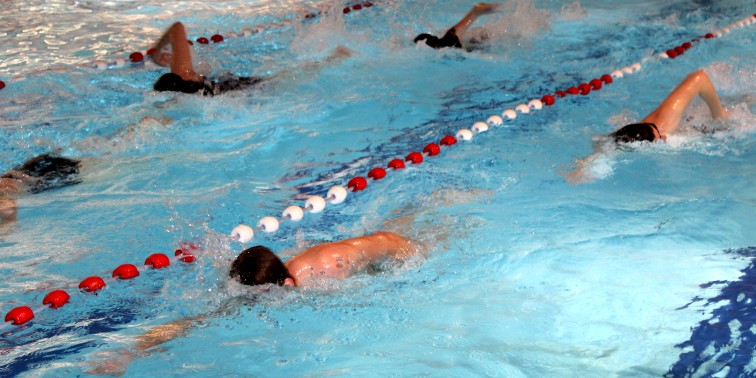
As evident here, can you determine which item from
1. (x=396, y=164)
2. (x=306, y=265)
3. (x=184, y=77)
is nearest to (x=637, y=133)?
(x=396, y=164)

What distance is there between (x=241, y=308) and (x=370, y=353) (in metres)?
0.61

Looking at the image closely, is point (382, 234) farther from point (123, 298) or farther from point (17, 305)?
point (17, 305)

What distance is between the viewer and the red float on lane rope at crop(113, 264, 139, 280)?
11.6ft

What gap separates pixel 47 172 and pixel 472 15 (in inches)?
180

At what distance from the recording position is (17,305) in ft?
11.3

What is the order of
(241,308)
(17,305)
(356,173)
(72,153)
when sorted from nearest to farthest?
(241,308) < (17,305) < (356,173) < (72,153)

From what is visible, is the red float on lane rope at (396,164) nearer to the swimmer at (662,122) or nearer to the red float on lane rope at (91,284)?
the swimmer at (662,122)

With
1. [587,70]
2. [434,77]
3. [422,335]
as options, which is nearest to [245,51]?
[434,77]

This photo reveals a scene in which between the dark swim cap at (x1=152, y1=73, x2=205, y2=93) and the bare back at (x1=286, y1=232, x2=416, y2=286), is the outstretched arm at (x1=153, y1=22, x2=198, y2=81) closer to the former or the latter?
the dark swim cap at (x1=152, y1=73, x2=205, y2=93)

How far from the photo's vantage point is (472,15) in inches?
307

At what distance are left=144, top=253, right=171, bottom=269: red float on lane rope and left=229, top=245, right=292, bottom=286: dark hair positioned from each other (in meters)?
0.64

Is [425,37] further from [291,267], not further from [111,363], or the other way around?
[111,363]

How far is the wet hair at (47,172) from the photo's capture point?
480cm

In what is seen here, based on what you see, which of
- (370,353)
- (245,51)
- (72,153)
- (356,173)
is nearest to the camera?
(370,353)
